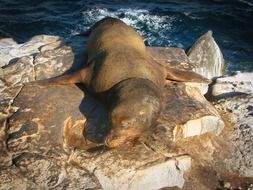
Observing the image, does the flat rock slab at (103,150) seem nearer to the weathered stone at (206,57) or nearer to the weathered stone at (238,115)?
the weathered stone at (238,115)

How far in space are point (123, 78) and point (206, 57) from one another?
3.69 meters

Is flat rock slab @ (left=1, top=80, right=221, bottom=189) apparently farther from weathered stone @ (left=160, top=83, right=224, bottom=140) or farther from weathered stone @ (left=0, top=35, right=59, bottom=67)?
weathered stone @ (left=0, top=35, right=59, bottom=67)

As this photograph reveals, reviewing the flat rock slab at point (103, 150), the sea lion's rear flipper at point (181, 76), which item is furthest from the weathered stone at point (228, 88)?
the flat rock slab at point (103, 150)

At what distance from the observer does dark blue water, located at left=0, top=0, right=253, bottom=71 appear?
12.6 m

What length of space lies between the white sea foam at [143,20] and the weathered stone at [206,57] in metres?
2.66

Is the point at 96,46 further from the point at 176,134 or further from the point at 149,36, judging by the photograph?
the point at 149,36

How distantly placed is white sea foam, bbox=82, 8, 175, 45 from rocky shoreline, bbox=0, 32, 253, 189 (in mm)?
4802

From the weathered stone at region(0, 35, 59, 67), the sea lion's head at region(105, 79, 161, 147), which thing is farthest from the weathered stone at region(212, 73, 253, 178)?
the weathered stone at region(0, 35, 59, 67)

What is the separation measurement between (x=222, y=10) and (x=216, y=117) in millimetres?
8903

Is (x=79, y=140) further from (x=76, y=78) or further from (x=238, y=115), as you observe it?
(x=238, y=115)

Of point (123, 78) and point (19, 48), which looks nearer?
point (123, 78)

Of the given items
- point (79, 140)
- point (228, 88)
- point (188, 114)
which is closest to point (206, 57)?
point (228, 88)

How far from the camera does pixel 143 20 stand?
542 inches

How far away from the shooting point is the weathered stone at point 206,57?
9484mm
